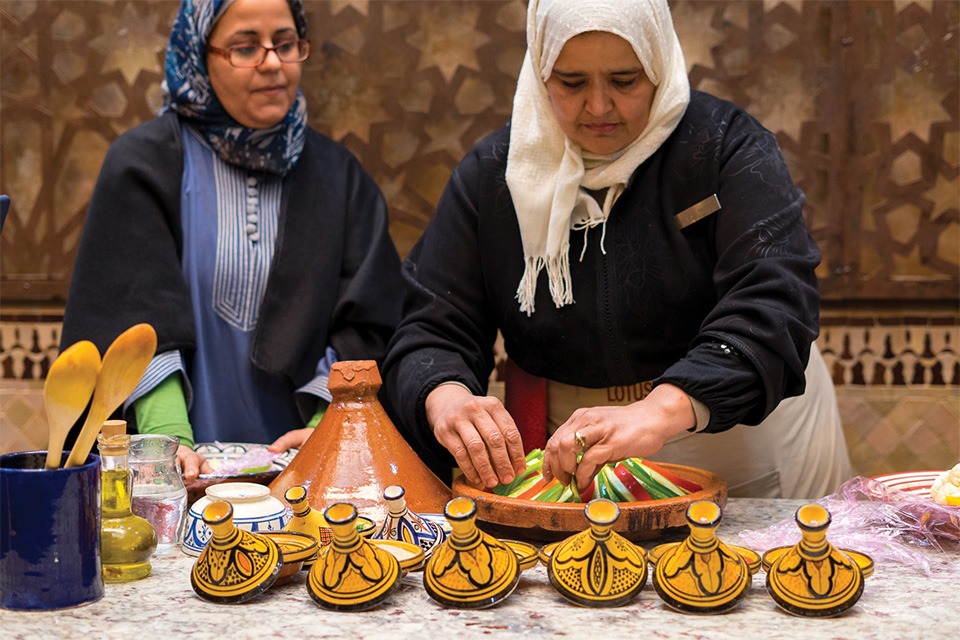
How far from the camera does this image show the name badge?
1.95 m

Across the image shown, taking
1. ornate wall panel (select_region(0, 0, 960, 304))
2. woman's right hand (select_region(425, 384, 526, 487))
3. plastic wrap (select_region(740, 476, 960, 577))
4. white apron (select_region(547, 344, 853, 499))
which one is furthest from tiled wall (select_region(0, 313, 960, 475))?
woman's right hand (select_region(425, 384, 526, 487))

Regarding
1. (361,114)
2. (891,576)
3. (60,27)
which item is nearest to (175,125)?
(361,114)

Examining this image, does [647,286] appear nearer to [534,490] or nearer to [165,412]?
[534,490]

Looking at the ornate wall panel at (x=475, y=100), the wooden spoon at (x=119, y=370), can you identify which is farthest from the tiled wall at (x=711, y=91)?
the wooden spoon at (x=119, y=370)

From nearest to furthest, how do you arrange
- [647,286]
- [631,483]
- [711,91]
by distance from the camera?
[631,483] < [647,286] < [711,91]

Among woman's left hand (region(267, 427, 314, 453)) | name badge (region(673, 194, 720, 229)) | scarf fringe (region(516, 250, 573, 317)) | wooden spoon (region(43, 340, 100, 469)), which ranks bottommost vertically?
woman's left hand (region(267, 427, 314, 453))

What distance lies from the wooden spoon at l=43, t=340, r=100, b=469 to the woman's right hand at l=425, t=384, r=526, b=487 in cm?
64

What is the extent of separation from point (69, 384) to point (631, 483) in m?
0.83

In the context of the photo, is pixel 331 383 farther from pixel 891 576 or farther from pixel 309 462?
pixel 891 576

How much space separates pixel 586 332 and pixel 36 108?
7.71 feet

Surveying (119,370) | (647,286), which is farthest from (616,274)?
(119,370)

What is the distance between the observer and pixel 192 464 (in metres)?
1.90

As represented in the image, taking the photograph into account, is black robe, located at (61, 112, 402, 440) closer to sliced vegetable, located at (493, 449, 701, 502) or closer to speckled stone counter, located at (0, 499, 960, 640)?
sliced vegetable, located at (493, 449, 701, 502)

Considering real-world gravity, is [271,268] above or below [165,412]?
above
